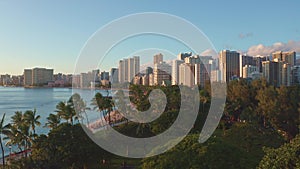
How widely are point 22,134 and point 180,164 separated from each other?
8.17m

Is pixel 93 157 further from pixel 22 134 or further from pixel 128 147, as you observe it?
pixel 22 134

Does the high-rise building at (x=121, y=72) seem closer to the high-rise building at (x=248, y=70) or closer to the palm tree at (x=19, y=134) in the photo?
the high-rise building at (x=248, y=70)

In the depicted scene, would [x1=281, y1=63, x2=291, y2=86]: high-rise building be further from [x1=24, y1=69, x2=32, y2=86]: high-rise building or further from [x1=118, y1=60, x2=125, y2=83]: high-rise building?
[x1=24, y1=69, x2=32, y2=86]: high-rise building

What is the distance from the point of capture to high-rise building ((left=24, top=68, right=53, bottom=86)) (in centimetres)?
9581

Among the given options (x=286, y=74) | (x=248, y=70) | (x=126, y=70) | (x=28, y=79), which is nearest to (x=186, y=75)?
(x=126, y=70)

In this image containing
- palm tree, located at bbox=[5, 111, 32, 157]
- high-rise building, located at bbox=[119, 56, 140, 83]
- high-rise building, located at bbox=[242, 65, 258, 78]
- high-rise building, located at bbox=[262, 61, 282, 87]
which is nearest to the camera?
palm tree, located at bbox=[5, 111, 32, 157]

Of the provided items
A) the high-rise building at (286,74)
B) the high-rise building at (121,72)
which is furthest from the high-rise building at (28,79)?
the high-rise building at (286,74)

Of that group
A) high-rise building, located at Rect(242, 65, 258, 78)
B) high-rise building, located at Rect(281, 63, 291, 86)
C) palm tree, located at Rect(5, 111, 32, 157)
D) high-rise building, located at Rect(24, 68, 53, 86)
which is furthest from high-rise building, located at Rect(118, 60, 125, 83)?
high-rise building, located at Rect(24, 68, 53, 86)

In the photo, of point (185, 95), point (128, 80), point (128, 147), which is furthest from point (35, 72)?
point (128, 147)

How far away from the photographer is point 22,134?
12.4m

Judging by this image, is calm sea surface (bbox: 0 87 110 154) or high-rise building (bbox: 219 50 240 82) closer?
calm sea surface (bbox: 0 87 110 154)

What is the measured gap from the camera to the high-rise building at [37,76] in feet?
314

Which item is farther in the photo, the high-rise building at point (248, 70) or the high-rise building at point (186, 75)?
the high-rise building at point (248, 70)

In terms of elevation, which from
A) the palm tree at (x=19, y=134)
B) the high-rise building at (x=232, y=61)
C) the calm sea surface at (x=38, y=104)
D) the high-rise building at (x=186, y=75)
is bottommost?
the calm sea surface at (x=38, y=104)
